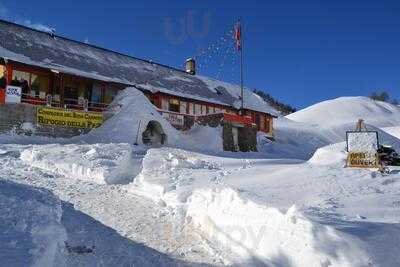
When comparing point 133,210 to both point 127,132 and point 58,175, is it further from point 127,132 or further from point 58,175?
point 127,132

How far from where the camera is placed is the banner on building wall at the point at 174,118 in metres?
28.2

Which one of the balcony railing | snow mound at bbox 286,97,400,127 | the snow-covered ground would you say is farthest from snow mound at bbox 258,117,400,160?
the snow-covered ground

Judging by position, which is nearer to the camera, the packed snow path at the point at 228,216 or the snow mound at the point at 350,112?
the packed snow path at the point at 228,216

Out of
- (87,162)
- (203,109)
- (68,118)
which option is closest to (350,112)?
(203,109)

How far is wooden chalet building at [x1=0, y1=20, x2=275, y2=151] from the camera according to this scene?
25.9 meters

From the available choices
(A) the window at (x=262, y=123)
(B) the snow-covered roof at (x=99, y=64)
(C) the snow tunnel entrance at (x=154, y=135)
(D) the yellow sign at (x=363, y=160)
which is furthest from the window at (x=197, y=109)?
(D) the yellow sign at (x=363, y=160)

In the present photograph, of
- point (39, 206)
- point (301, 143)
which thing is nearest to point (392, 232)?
point (39, 206)

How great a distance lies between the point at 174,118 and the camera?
93.1 feet

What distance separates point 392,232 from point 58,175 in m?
10.2

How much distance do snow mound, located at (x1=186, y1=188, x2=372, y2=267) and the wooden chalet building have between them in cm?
1523

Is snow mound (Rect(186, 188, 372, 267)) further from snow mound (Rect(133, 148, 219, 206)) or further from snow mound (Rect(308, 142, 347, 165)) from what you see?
snow mound (Rect(308, 142, 347, 165))

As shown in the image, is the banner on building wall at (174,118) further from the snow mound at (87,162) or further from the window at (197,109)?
the snow mound at (87,162)

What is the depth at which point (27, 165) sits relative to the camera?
623 inches

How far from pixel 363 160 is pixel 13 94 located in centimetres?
1509
